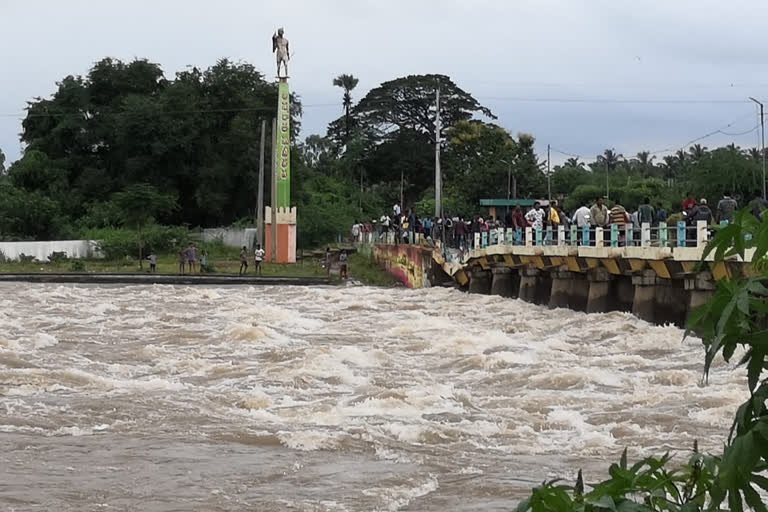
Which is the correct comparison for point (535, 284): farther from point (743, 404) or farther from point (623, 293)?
point (743, 404)

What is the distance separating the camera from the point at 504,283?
36.3 m

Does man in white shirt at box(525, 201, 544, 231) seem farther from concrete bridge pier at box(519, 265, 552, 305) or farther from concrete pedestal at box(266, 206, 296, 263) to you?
concrete pedestal at box(266, 206, 296, 263)

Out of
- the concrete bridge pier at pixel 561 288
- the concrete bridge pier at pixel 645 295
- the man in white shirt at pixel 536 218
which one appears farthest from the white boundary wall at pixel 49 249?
the concrete bridge pier at pixel 645 295

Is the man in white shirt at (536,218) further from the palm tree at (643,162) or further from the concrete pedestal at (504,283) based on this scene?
the palm tree at (643,162)

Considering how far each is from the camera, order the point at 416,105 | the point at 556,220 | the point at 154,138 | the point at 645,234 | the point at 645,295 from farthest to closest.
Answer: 1. the point at 416,105
2. the point at 154,138
3. the point at 556,220
4. the point at 645,295
5. the point at 645,234

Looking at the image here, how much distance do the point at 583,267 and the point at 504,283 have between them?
24.8 ft

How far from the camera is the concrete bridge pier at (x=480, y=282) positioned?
38562mm

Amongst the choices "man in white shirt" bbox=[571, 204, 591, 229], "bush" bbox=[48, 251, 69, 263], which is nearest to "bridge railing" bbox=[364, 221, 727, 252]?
"man in white shirt" bbox=[571, 204, 591, 229]

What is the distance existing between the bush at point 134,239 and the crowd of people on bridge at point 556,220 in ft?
30.8

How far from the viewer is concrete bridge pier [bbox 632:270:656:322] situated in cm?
2483

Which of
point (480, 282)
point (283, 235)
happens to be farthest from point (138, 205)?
point (480, 282)

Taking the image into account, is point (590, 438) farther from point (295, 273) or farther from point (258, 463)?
point (295, 273)

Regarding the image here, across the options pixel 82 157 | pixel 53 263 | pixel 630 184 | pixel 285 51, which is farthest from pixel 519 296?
pixel 82 157

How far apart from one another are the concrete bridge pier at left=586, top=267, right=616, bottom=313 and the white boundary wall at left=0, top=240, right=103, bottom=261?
30.8 meters
